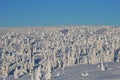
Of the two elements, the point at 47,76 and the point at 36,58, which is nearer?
the point at 47,76

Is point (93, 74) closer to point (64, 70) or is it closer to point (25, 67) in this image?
point (64, 70)

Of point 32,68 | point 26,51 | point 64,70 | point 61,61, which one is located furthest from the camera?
point 26,51

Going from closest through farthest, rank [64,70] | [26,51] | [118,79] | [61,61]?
[118,79] → [64,70] → [61,61] → [26,51]

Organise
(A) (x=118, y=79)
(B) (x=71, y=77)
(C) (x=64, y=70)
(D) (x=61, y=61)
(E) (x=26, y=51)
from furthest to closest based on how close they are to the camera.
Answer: (E) (x=26, y=51) → (D) (x=61, y=61) → (C) (x=64, y=70) → (B) (x=71, y=77) → (A) (x=118, y=79)

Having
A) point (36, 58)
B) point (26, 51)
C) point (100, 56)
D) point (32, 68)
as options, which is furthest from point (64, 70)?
point (26, 51)

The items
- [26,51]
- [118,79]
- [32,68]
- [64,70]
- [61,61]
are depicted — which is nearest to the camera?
[118,79]

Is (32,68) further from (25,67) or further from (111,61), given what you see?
(111,61)

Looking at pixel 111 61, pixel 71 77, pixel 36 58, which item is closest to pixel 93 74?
pixel 71 77

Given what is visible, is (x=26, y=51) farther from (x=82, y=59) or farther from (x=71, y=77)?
(x=71, y=77)

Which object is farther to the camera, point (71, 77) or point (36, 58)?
point (36, 58)
